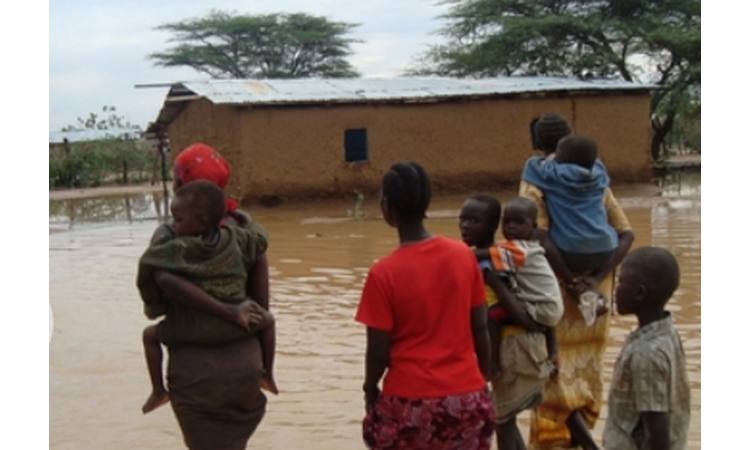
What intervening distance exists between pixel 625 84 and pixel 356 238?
9.32 metres

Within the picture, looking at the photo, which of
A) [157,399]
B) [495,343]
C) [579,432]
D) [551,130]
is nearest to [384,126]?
[551,130]

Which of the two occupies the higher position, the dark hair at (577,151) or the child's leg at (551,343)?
the dark hair at (577,151)

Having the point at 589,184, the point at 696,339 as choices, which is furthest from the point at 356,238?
the point at 589,184

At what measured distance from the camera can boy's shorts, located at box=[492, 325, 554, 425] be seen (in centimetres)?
407

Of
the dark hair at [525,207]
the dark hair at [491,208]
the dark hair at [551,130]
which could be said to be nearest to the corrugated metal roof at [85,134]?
the dark hair at [551,130]

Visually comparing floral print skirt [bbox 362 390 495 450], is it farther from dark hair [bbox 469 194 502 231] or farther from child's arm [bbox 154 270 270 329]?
dark hair [bbox 469 194 502 231]

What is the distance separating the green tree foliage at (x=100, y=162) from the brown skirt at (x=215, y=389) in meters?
25.9

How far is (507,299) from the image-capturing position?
3986 mm

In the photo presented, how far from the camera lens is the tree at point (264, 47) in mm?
38312

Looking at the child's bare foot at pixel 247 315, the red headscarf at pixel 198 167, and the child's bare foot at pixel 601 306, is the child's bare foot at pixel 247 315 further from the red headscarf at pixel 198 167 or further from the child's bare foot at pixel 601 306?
the child's bare foot at pixel 601 306

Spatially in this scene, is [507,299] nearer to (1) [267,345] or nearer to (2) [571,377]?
(2) [571,377]

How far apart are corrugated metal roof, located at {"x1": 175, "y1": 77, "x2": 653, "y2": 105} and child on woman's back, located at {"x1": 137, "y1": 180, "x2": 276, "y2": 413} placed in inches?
553

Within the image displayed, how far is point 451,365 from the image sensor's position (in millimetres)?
3299

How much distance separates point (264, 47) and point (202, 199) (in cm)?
3608
